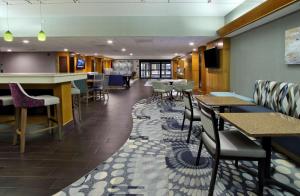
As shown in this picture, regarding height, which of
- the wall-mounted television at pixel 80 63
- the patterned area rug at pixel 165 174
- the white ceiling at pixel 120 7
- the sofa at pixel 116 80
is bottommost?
the patterned area rug at pixel 165 174

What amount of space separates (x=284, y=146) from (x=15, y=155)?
3.84 metres

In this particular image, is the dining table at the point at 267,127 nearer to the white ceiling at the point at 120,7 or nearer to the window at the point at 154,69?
the white ceiling at the point at 120,7

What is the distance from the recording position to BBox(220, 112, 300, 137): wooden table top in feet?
6.38

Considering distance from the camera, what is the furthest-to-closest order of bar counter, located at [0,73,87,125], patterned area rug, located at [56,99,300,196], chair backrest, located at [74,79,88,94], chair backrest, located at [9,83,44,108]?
1. chair backrest, located at [74,79,88,94]
2. bar counter, located at [0,73,87,125]
3. chair backrest, located at [9,83,44,108]
4. patterned area rug, located at [56,99,300,196]

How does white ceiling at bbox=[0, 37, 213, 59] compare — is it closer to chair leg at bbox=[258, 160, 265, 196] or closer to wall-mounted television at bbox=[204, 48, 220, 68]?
wall-mounted television at bbox=[204, 48, 220, 68]

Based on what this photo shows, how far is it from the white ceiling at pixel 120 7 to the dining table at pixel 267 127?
527 centimetres

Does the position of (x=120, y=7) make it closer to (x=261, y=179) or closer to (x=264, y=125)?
(x=264, y=125)

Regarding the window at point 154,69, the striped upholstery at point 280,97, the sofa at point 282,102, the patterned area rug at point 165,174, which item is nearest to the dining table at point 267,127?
the patterned area rug at point 165,174

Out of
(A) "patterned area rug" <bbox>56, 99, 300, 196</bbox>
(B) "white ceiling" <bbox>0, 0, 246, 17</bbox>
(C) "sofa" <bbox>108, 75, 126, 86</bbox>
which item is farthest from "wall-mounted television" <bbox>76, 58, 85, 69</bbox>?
(A) "patterned area rug" <bbox>56, 99, 300, 196</bbox>

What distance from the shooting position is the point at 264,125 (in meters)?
2.20

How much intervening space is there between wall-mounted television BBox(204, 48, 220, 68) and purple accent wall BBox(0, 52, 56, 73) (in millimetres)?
10952

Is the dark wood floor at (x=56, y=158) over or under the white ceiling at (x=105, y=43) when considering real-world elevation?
under

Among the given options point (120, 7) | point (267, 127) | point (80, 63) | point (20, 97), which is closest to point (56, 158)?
point (20, 97)

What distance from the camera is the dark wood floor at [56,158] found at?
255cm
